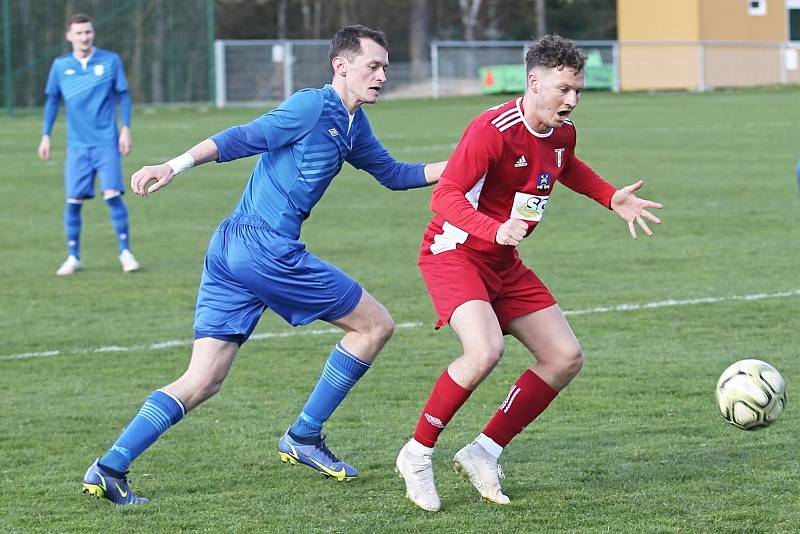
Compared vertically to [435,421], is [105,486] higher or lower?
lower

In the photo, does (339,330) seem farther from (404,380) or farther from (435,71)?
(435,71)

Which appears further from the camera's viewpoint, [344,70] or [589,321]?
[589,321]

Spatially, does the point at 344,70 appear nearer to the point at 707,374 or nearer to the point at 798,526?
the point at 798,526

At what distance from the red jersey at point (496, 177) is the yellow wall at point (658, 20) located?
42973mm

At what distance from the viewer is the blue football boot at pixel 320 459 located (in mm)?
5730

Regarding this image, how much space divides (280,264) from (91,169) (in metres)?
7.09

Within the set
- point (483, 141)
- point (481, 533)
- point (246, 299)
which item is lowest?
point (481, 533)

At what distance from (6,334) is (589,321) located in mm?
3893

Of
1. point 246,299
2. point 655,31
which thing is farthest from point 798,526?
point 655,31

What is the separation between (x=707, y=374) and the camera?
760 cm

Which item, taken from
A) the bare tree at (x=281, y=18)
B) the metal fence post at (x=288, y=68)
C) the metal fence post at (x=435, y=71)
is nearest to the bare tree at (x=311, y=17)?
the bare tree at (x=281, y=18)

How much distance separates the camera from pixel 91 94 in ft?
39.9

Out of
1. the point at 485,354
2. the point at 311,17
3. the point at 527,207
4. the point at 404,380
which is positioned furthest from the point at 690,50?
the point at 485,354

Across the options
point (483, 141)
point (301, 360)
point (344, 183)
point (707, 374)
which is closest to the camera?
point (483, 141)
